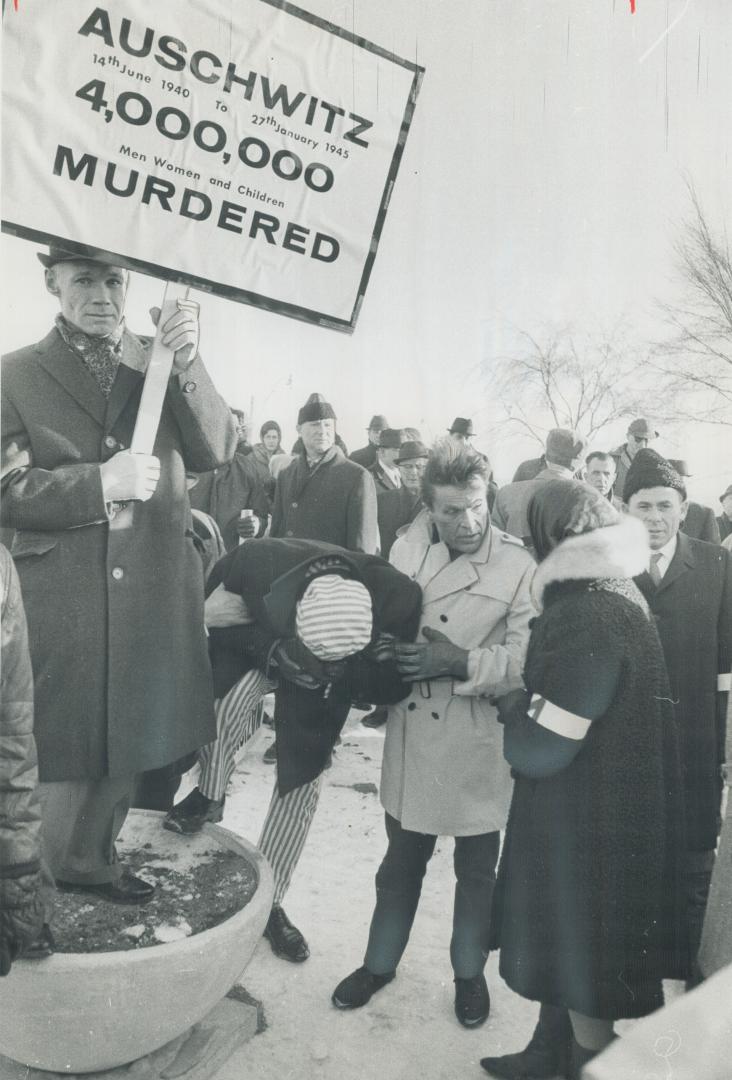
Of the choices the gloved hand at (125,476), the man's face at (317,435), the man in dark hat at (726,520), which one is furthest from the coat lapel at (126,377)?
the man in dark hat at (726,520)

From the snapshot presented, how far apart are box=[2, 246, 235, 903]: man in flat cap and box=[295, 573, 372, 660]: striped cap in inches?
12.6

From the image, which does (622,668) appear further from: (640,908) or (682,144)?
(682,144)

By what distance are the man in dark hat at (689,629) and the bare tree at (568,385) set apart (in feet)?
0.56

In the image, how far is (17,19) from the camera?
1.92 m

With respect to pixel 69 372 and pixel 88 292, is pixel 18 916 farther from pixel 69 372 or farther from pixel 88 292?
pixel 88 292

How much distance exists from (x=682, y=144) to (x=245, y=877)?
7.80ft

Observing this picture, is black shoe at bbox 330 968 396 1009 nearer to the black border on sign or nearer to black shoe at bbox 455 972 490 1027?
black shoe at bbox 455 972 490 1027

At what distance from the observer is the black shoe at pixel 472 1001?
240 centimetres

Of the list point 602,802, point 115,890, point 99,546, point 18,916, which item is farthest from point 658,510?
point 18,916

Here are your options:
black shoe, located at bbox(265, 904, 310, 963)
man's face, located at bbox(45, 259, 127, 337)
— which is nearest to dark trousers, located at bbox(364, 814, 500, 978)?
black shoe, located at bbox(265, 904, 310, 963)

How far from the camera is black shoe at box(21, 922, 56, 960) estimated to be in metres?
1.85

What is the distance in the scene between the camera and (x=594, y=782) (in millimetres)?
1896

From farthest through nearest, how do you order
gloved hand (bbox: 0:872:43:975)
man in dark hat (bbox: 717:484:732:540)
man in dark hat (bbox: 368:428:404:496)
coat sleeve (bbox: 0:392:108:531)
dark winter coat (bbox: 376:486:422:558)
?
1. man in dark hat (bbox: 717:484:732:540)
2. dark winter coat (bbox: 376:486:422:558)
3. man in dark hat (bbox: 368:428:404:496)
4. coat sleeve (bbox: 0:392:108:531)
5. gloved hand (bbox: 0:872:43:975)

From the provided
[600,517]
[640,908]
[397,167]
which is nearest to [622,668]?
[600,517]
